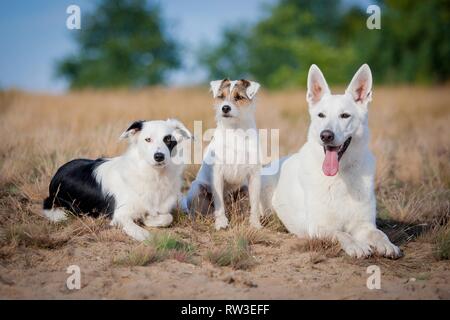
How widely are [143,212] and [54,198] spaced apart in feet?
3.27

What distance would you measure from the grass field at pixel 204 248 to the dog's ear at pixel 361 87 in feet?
4.52

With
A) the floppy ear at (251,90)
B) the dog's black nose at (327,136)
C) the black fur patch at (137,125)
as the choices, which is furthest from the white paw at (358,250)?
the black fur patch at (137,125)

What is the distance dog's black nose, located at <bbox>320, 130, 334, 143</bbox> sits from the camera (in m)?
5.18

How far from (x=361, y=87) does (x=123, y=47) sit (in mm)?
27055

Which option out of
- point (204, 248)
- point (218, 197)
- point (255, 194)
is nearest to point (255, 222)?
point (255, 194)

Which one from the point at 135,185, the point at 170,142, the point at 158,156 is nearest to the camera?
the point at 158,156

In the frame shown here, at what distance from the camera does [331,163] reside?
539 cm

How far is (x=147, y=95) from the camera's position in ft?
57.4

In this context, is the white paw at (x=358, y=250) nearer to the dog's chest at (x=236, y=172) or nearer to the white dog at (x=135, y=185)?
the dog's chest at (x=236, y=172)

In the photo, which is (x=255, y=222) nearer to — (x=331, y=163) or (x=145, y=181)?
(x=145, y=181)

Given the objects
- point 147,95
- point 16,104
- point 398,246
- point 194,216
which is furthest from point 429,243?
point 147,95
